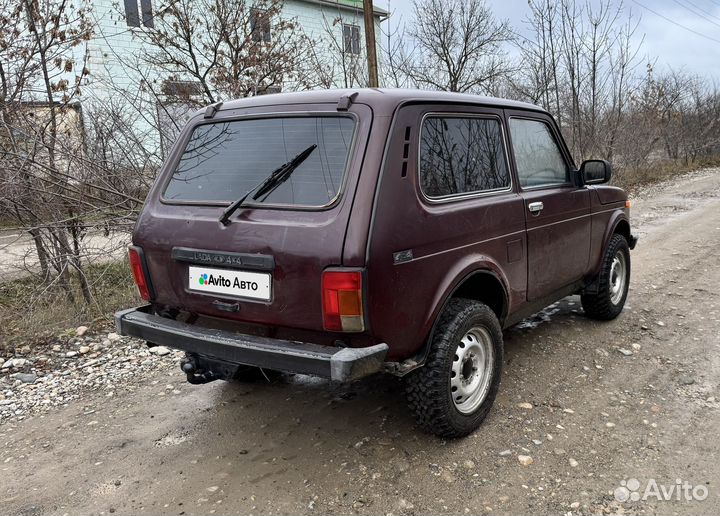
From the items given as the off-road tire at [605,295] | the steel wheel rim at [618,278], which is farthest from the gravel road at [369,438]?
the steel wheel rim at [618,278]

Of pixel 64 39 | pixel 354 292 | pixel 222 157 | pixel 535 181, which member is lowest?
pixel 354 292

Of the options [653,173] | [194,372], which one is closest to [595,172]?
[194,372]

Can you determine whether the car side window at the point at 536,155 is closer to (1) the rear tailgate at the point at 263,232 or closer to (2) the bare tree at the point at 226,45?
(1) the rear tailgate at the point at 263,232

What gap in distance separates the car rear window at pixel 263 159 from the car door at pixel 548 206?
1438 millimetres

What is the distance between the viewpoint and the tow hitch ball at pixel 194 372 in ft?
9.98

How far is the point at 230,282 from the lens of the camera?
109 inches

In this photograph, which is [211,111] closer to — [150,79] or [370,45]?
[370,45]

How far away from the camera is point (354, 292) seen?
2.45m

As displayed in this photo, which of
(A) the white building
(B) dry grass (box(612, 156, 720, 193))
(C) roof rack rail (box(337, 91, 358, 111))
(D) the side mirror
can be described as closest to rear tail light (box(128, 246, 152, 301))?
(C) roof rack rail (box(337, 91, 358, 111))

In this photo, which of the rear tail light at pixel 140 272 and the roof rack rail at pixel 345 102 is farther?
the rear tail light at pixel 140 272

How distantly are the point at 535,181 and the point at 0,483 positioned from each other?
3.64 meters

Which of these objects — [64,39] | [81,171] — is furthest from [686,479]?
[64,39]

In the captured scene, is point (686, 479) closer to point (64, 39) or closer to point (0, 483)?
point (0, 483)

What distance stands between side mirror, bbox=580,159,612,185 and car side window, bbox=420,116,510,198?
113 cm
